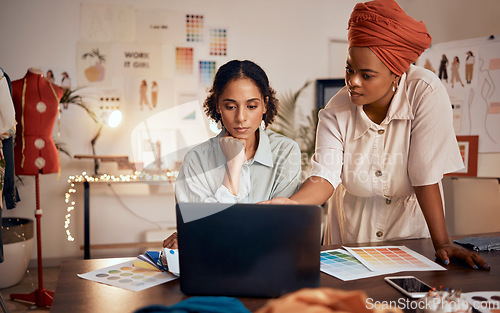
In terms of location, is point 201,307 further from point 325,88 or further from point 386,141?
point 325,88

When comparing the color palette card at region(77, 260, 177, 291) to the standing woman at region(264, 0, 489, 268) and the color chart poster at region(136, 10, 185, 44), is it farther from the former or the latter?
the color chart poster at region(136, 10, 185, 44)

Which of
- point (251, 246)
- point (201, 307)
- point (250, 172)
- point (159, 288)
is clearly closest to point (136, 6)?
point (250, 172)

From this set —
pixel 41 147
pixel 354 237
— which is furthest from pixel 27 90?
pixel 354 237

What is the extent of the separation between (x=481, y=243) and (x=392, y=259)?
43 centimetres

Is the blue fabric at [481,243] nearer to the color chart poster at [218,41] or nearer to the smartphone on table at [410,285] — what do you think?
the smartphone on table at [410,285]

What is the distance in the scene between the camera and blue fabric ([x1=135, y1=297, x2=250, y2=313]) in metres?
0.75

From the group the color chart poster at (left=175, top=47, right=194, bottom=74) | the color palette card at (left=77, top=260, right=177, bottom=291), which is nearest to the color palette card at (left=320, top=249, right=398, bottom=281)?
the color palette card at (left=77, top=260, right=177, bottom=291)

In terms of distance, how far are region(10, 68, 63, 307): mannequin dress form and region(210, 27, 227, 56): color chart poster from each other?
5.74 ft

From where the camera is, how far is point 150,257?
1.31m

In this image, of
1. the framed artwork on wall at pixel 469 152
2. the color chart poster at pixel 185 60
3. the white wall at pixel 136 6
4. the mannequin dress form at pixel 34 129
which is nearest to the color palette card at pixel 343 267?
the framed artwork on wall at pixel 469 152

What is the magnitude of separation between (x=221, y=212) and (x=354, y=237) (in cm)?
100

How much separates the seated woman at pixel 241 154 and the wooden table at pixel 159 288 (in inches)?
19.1

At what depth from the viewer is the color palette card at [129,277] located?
1.15m

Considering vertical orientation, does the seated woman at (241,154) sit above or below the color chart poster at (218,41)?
below
